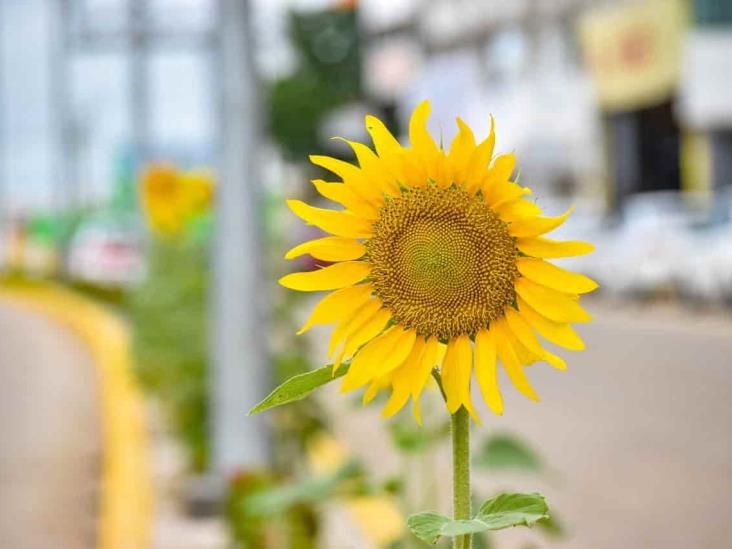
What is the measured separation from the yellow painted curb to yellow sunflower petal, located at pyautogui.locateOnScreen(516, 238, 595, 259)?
196 inches

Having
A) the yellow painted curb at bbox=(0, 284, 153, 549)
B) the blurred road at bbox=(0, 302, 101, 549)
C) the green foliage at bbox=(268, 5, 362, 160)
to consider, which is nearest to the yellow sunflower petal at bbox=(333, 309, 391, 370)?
the yellow painted curb at bbox=(0, 284, 153, 549)

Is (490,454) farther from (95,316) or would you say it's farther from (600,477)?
(95,316)

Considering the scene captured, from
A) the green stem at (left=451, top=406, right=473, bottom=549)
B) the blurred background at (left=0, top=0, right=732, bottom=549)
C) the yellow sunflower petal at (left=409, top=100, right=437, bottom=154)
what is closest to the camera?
the yellow sunflower petal at (left=409, top=100, right=437, bottom=154)

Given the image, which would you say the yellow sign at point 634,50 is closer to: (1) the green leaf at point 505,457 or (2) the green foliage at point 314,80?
(2) the green foliage at point 314,80

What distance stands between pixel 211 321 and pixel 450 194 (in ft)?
16.8

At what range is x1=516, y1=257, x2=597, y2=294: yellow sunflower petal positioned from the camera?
154cm

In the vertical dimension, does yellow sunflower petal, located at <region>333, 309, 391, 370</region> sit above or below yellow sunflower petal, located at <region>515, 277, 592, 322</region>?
below

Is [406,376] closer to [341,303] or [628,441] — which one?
[341,303]

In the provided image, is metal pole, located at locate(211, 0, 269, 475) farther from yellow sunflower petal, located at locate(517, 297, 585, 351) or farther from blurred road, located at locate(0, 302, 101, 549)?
yellow sunflower petal, located at locate(517, 297, 585, 351)

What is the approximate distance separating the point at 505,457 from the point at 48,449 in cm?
681

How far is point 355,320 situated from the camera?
163 centimetres

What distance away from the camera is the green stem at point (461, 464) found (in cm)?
168

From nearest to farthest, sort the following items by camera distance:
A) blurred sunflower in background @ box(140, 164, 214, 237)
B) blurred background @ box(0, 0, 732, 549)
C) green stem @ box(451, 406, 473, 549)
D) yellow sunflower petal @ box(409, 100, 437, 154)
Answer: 1. yellow sunflower petal @ box(409, 100, 437, 154)
2. green stem @ box(451, 406, 473, 549)
3. blurred background @ box(0, 0, 732, 549)
4. blurred sunflower in background @ box(140, 164, 214, 237)

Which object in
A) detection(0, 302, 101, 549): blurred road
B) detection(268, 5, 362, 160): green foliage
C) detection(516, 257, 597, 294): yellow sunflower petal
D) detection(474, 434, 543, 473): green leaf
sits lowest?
detection(0, 302, 101, 549): blurred road
